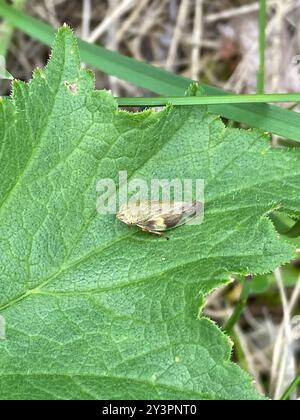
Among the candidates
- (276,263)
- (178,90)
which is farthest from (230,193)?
(178,90)

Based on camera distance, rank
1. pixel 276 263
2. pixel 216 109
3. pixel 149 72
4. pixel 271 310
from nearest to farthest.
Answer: pixel 276 263 < pixel 216 109 < pixel 149 72 < pixel 271 310

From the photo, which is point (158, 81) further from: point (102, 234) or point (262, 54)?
point (102, 234)

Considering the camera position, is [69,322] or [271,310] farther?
[271,310]

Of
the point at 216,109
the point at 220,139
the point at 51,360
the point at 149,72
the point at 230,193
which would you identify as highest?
the point at 149,72

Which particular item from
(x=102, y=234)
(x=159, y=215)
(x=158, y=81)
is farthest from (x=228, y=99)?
(x=102, y=234)

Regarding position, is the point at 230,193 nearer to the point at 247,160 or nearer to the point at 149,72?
the point at 247,160

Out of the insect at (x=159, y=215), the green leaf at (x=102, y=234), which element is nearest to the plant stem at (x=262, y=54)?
the green leaf at (x=102, y=234)
